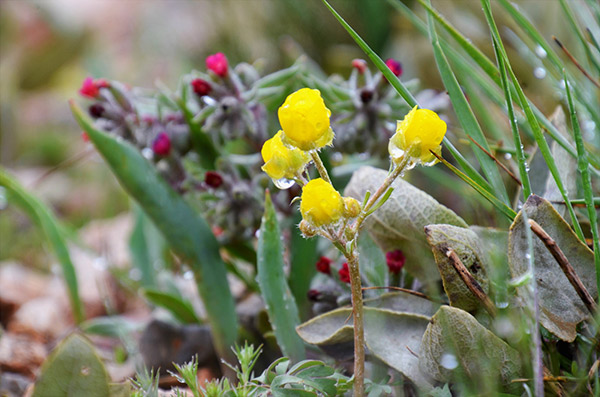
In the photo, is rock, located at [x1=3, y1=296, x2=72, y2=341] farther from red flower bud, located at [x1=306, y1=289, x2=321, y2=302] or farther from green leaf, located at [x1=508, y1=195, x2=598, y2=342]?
green leaf, located at [x1=508, y1=195, x2=598, y2=342]

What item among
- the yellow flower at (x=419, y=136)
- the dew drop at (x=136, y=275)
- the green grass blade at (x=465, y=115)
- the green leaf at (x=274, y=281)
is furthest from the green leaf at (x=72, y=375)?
the dew drop at (x=136, y=275)

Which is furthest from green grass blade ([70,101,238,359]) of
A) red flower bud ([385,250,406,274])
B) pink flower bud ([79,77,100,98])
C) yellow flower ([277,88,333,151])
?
yellow flower ([277,88,333,151])

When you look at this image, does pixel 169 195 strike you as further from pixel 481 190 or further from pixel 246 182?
pixel 481 190

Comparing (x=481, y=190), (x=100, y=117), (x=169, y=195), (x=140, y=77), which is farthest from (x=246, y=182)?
(x=140, y=77)

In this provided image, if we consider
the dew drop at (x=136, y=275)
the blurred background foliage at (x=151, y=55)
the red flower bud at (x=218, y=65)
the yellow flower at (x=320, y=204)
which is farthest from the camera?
the blurred background foliage at (x=151, y=55)

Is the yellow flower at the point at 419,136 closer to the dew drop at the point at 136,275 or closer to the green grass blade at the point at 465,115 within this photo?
the green grass blade at the point at 465,115
